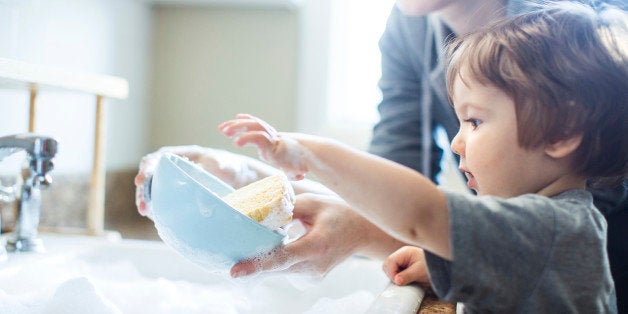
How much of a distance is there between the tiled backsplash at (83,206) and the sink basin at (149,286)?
0.44 ft

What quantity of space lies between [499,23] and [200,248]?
39cm

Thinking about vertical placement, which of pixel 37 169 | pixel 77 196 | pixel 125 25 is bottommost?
pixel 77 196

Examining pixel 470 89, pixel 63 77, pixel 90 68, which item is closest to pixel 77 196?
pixel 90 68

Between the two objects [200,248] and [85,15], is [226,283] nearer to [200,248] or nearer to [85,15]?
[200,248]

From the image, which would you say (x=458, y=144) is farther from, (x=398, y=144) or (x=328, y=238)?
(x=398, y=144)

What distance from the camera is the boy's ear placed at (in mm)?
615

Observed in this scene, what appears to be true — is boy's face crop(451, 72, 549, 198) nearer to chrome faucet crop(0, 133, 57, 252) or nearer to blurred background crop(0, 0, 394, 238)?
chrome faucet crop(0, 133, 57, 252)

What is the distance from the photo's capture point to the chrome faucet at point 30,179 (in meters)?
0.84

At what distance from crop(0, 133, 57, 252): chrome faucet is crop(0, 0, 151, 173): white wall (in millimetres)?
129

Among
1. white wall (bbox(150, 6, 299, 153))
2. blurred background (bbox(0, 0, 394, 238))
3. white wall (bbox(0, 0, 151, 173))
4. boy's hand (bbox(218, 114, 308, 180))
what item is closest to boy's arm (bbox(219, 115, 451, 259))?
boy's hand (bbox(218, 114, 308, 180))

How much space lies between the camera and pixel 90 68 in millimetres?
1438

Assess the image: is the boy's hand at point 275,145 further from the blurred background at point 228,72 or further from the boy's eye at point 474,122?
the blurred background at point 228,72

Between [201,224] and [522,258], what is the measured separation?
0.28 metres

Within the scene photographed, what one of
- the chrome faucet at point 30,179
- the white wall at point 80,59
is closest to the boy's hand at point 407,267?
the chrome faucet at point 30,179
